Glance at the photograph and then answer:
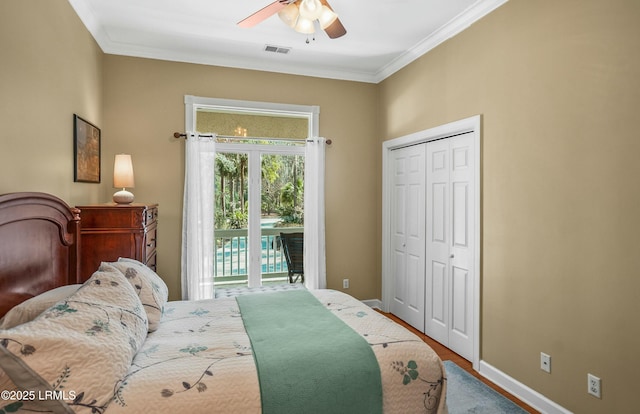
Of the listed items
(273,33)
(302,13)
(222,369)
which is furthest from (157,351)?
(273,33)

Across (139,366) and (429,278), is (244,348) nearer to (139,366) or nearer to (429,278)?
(139,366)

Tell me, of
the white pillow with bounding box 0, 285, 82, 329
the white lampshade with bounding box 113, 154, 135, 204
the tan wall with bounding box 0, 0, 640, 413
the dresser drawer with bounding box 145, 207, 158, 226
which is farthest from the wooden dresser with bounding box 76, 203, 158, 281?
the white pillow with bounding box 0, 285, 82, 329

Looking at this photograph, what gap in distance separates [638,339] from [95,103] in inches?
170

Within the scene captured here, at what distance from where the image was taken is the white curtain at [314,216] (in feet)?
14.1

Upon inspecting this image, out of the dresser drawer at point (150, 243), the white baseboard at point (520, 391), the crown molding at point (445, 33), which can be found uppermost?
the crown molding at point (445, 33)

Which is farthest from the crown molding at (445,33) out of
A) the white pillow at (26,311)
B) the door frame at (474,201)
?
the white pillow at (26,311)

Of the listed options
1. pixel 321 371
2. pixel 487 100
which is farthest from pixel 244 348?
pixel 487 100

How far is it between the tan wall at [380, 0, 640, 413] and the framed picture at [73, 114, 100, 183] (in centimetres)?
310

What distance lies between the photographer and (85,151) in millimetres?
3086

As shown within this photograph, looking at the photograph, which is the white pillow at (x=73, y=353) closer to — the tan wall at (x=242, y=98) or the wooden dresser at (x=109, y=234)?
the wooden dresser at (x=109, y=234)

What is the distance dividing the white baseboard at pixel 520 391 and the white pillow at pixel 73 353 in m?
2.49

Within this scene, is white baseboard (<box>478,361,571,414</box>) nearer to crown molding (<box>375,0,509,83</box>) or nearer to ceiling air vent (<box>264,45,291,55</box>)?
crown molding (<box>375,0,509,83</box>)

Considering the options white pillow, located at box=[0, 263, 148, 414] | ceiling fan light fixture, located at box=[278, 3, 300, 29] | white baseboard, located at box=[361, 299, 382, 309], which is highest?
ceiling fan light fixture, located at box=[278, 3, 300, 29]

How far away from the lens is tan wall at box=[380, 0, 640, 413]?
1979mm
